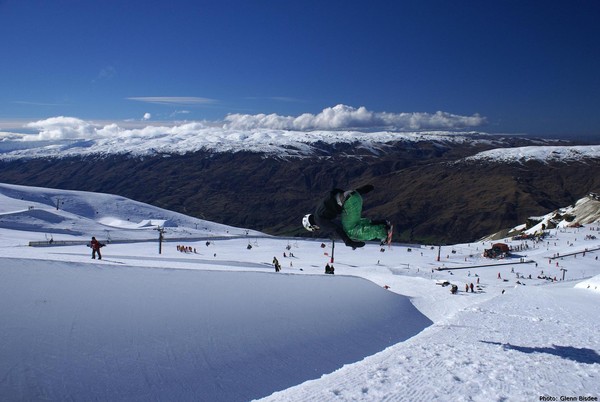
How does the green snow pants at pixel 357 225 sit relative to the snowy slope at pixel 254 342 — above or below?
above

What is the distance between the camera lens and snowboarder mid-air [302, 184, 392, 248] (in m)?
7.93

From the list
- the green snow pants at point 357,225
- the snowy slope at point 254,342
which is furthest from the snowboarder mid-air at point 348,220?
the snowy slope at point 254,342

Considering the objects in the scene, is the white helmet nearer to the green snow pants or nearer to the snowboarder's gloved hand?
the green snow pants

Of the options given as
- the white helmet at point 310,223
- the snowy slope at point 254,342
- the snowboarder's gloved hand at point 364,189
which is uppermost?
the snowboarder's gloved hand at point 364,189

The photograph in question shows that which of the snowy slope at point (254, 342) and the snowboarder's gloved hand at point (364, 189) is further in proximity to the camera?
the snowboarder's gloved hand at point (364, 189)

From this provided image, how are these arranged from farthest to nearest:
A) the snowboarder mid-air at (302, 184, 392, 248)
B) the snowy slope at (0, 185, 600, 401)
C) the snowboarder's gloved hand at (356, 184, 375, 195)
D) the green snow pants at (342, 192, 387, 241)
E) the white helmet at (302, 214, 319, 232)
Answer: the white helmet at (302, 214, 319, 232) < the green snow pants at (342, 192, 387, 241) < the snowboarder mid-air at (302, 184, 392, 248) < the snowboarder's gloved hand at (356, 184, 375, 195) < the snowy slope at (0, 185, 600, 401)

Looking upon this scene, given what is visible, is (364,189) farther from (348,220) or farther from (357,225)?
(357,225)

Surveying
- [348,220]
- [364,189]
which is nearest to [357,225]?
[348,220]

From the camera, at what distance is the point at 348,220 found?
8359 millimetres

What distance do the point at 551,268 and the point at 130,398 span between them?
160 ft

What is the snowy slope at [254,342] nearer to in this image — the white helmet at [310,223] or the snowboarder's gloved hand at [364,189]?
the white helmet at [310,223]

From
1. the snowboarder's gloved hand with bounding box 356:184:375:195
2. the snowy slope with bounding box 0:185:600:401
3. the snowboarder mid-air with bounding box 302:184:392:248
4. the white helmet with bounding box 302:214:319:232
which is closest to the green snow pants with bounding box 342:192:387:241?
the snowboarder mid-air with bounding box 302:184:392:248

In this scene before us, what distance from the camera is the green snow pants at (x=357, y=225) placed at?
8055mm

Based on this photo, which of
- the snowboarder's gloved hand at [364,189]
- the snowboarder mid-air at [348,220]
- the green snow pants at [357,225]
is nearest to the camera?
the snowboarder's gloved hand at [364,189]
